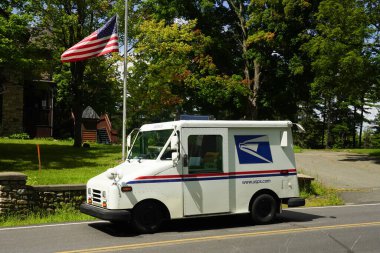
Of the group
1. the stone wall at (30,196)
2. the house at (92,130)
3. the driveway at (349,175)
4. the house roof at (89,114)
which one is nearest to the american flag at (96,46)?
the stone wall at (30,196)

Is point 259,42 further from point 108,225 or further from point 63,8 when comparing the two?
point 108,225

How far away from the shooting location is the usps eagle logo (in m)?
10.8

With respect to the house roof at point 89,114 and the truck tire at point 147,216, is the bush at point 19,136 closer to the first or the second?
the house roof at point 89,114

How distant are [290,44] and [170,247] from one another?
25471mm

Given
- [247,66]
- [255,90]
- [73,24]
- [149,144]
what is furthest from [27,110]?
[149,144]

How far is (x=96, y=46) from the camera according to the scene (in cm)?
1703

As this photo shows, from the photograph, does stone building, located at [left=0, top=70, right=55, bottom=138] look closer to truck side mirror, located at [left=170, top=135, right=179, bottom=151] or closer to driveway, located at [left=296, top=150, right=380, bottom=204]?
driveway, located at [left=296, top=150, right=380, bottom=204]

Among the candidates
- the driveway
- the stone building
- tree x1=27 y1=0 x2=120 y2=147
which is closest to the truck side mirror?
the driveway

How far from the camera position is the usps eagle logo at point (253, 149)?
10.8 m

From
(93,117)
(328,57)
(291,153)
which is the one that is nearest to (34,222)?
(291,153)

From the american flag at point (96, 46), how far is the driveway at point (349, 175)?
32.5 feet

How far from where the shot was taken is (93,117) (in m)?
50.1

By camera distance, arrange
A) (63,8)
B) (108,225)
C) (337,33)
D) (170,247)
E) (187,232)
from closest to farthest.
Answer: (170,247)
(187,232)
(108,225)
(337,33)
(63,8)

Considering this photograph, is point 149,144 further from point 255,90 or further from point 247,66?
point 247,66
